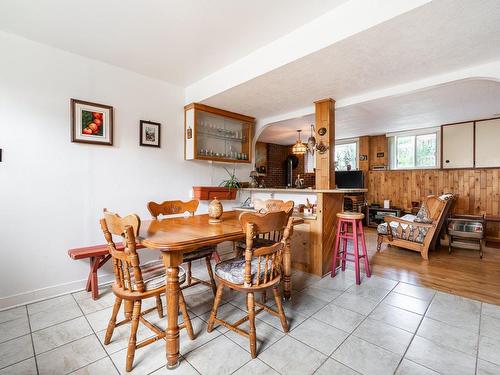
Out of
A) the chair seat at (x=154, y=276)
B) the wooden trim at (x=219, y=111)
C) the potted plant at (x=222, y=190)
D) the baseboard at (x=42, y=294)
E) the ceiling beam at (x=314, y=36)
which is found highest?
the ceiling beam at (x=314, y=36)

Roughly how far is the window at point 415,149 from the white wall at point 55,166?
6.13m

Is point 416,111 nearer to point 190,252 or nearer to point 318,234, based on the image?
point 318,234

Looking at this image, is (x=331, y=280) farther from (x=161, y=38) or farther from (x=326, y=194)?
(x=161, y=38)

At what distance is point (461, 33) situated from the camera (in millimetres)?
1895

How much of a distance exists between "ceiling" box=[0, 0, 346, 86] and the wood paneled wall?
17.8 feet

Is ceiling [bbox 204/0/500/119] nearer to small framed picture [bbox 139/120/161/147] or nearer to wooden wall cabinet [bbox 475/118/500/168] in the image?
small framed picture [bbox 139/120/161/147]

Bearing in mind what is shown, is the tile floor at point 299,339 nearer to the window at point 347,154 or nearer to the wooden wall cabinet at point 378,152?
the wooden wall cabinet at point 378,152

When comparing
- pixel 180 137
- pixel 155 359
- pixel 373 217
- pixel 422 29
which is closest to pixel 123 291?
pixel 155 359

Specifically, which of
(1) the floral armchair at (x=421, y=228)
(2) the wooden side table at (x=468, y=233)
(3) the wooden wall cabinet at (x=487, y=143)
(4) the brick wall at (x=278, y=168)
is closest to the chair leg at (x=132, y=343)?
(1) the floral armchair at (x=421, y=228)

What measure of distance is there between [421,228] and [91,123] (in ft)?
15.9

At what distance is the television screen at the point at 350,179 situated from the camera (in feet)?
22.0

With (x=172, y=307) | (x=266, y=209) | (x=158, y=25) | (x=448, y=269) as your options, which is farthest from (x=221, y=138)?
(x=448, y=269)

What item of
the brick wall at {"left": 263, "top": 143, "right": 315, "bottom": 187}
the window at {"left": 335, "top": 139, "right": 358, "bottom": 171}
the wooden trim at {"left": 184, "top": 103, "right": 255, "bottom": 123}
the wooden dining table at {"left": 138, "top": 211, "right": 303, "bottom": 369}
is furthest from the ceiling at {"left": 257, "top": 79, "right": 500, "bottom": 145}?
the wooden dining table at {"left": 138, "top": 211, "right": 303, "bottom": 369}

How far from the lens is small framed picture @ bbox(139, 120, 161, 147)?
10.3 feet
